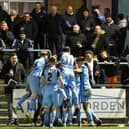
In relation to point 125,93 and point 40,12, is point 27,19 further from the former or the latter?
point 125,93

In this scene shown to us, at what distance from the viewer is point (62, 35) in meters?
25.9

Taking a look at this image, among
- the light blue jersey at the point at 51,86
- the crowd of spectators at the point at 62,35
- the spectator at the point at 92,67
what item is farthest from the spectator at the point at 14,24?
the light blue jersey at the point at 51,86

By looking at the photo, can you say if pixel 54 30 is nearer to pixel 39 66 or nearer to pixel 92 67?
pixel 92 67

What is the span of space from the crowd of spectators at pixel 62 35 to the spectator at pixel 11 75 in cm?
100

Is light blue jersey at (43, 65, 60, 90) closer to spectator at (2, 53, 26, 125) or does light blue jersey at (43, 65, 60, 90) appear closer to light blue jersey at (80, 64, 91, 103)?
light blue jersey at (80, 64, 91, 103)

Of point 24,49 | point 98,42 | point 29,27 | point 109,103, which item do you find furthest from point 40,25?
point 109,103

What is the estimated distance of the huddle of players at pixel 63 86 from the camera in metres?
22.8

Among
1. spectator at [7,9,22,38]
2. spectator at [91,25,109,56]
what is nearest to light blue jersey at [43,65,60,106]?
spectator at [91,25,109,56]

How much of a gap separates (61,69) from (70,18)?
→ 11.2ft

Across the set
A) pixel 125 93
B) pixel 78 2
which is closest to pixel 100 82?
pixel 125 93

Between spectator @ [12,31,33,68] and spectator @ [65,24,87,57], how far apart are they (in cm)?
140

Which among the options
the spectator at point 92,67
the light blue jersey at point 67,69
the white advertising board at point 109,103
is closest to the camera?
the light blue jersey at point 67,69

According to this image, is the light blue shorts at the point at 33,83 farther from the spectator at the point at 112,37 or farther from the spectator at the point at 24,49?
the spectator at the point at 112,37

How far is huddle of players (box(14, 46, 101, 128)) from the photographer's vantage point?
2277 centimetres
